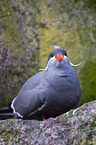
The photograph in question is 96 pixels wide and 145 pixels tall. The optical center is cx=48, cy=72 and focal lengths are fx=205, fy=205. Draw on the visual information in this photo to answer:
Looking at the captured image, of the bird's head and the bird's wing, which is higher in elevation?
the bird's head

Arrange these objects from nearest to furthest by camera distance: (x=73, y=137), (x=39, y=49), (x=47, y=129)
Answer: (x=73, y=137) < (x=47, y=129) < (x=39, y=49)

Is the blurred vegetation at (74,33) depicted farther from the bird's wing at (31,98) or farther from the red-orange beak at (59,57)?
the red-orange beak at (59,57)

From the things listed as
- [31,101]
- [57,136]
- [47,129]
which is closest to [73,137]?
[57,136]

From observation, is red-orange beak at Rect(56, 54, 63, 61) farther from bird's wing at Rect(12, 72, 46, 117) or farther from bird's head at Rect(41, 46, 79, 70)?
bird's wing at Rect(12, 72, 46, 117)

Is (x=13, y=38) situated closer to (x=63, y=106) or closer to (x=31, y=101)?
(x=31, y=101)

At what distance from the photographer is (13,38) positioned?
3820 mm

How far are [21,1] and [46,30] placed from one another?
2.55 feet

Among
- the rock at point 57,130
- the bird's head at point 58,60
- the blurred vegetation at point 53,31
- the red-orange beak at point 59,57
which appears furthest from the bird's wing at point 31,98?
the blurred vegetation at point 53,31

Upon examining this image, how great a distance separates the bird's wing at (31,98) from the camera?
272 cm

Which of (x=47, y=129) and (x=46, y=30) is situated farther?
(x=46, y=30)

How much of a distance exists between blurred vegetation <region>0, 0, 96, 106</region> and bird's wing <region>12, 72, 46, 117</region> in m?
0.86

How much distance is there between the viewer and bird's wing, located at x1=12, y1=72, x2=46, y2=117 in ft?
8.93

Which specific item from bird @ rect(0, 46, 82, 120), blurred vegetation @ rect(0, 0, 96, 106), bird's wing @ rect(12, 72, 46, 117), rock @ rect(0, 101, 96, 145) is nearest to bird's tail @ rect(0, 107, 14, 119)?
bird's wing @ rect(12, 72, 46, 117)

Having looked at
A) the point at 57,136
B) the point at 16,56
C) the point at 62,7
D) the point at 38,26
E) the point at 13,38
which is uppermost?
the point at 62,7
